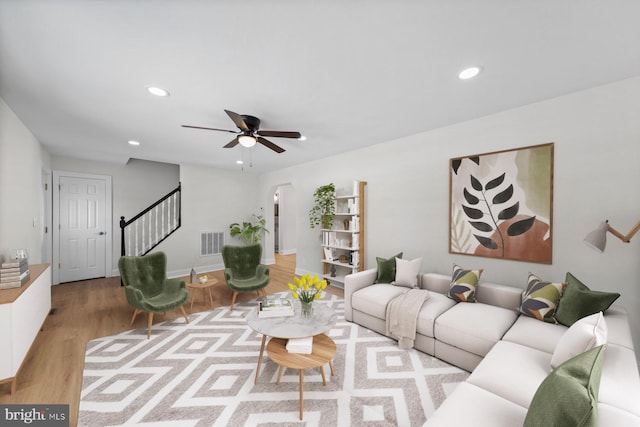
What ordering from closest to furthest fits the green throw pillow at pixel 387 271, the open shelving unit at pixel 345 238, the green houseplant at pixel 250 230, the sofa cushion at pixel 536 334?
the sofa cushion at pixel 536 334
the green throw pillow at pixel 387 271
the open shelving unit at pixel 345 238
the green houseplant at pixel 250 230

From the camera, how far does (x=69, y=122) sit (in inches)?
122

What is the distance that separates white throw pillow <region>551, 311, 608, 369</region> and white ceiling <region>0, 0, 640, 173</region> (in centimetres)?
184

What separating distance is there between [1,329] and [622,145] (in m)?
5.36

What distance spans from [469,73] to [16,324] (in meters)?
4.26

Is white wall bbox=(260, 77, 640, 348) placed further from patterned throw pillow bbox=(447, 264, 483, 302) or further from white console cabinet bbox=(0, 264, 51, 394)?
white console cabinet bbox=(0, 264, 51, 394)

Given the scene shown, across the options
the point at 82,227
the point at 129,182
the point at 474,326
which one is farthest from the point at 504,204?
the point at 82,227

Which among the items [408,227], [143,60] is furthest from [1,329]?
[408,227]

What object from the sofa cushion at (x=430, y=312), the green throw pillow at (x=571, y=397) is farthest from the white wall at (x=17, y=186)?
the green throw pillow at (x=571, y=397)

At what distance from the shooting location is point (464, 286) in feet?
8.96

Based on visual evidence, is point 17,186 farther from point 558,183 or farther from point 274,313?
point 558,183

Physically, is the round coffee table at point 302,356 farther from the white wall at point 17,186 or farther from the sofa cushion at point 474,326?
the white wall at point 17,186

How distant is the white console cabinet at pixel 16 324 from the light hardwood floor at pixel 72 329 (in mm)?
197

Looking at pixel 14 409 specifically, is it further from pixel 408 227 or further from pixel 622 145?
pixel 622 145

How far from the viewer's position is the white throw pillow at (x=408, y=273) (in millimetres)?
3225
